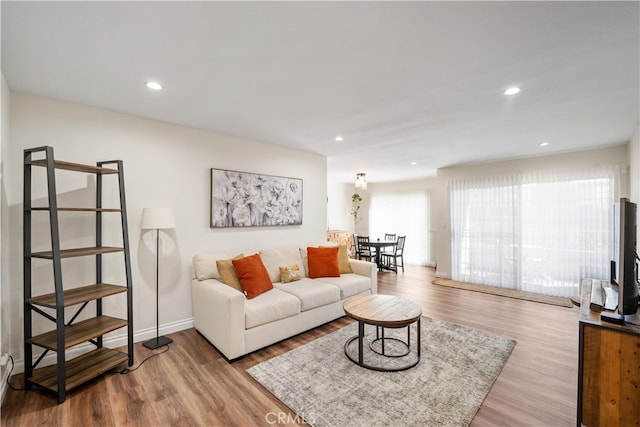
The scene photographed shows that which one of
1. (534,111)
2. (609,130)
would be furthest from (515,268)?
(534,111)

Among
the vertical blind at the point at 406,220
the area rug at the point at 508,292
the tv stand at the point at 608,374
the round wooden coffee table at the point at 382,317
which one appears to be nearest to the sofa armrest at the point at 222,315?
the round wooden coffee table at the point at 382,317

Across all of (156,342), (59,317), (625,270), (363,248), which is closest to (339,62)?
(625,270)

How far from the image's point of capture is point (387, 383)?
88.5 inches

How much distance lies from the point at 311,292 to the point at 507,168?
14.7ft

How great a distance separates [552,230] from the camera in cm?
471

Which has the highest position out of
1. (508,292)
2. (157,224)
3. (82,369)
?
(157,224)

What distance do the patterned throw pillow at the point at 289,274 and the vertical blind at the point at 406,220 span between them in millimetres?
5170

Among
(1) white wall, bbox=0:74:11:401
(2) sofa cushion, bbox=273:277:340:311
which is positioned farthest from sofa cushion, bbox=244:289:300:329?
(1) white wall, bbox=0:74:11:401

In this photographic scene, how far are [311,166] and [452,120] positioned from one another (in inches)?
92.8

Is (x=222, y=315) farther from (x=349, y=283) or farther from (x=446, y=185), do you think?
(x=446, y=185)

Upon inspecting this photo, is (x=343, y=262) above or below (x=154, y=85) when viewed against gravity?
below

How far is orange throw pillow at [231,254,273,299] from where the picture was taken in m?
3.07

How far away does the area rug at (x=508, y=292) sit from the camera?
4367 millimetres

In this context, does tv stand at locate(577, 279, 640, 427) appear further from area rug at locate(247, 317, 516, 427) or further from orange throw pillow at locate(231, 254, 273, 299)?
orange throw pillow at locate(231, 254, 273, 299)
